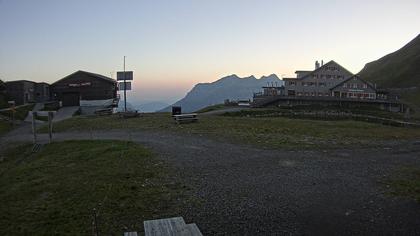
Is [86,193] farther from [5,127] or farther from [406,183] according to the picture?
[5,127]

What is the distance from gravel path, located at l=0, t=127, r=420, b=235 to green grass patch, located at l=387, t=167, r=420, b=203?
40 cm

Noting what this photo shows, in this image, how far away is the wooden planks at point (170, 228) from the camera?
7660 mm

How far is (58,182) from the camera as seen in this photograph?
46.5 feet

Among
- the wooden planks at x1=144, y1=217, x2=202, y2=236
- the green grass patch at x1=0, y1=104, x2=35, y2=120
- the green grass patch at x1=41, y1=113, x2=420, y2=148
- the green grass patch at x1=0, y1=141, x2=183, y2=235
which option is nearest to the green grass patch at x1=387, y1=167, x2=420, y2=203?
the green grass patch at x1=41, y1=113, x2=420, y2=148

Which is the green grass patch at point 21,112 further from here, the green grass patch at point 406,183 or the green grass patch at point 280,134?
the green grass patch at point 406,183

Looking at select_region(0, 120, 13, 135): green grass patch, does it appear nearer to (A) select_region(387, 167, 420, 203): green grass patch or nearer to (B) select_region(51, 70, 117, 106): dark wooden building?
(B) select_region(51, 70, 117, 106): dark wooden building

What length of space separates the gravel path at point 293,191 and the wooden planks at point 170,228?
49.4 inches

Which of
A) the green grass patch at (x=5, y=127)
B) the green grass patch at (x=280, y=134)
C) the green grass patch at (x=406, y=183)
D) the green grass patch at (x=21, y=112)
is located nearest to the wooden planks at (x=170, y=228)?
the green grass patch at (x=406, y=183)

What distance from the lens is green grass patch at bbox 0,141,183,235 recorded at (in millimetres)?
9734

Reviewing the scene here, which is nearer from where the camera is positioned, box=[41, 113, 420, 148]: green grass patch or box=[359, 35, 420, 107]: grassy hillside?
box=[41, 113, 420, 148]: green grass patch

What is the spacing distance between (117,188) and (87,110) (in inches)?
2189

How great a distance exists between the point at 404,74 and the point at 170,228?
15555 centimetres

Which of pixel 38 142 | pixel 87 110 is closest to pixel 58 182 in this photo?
pixel 38 142

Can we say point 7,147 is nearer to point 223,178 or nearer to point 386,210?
point 223,178
